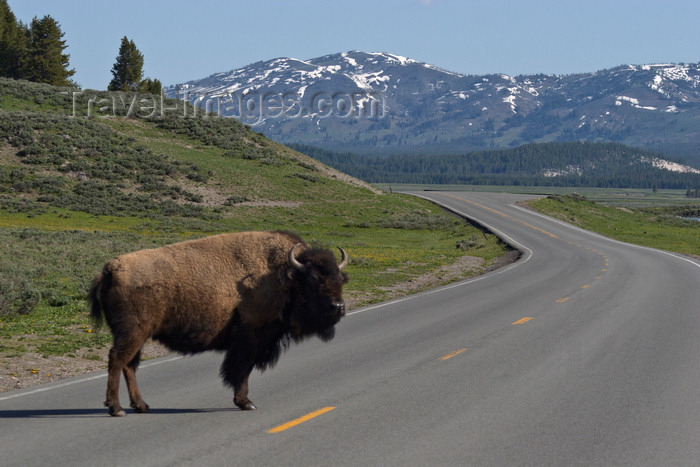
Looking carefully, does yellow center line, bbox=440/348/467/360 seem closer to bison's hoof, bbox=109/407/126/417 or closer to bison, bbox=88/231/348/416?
bison, bbox=88/231/348/416

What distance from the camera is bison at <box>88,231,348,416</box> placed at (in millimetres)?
8289

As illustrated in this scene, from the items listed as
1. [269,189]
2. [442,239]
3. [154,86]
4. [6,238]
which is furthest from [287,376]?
[154,86]

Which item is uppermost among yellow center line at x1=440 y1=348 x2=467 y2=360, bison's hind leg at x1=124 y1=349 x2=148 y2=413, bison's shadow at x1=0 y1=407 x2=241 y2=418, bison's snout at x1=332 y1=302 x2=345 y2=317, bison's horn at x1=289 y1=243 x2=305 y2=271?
bison's horn at x1=289 y1=243 x2=305 y2=271

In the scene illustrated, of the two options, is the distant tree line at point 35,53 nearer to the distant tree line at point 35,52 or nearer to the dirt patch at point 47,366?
the distant tree line at point 35,52

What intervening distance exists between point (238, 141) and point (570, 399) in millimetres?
74749

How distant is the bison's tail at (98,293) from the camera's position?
8.46 metres

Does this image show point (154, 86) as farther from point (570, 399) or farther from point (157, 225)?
point (570, 399)

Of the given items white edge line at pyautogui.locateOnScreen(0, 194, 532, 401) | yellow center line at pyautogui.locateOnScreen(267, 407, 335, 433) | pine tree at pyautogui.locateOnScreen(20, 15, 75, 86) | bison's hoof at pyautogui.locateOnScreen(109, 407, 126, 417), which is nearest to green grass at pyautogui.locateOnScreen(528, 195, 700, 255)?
white edge line at pyautogui.locateOnScreen(0, 194, 532, 401)

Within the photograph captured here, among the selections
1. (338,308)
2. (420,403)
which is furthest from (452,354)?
(338,308)

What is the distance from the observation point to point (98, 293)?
28.1 feet

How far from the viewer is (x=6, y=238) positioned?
102 feet

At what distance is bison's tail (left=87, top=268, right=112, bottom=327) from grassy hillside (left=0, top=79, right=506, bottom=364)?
29.6 ft

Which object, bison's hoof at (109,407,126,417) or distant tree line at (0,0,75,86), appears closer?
bison's hoof at (109,407,126,417)

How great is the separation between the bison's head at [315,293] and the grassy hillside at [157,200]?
10.2 metres
